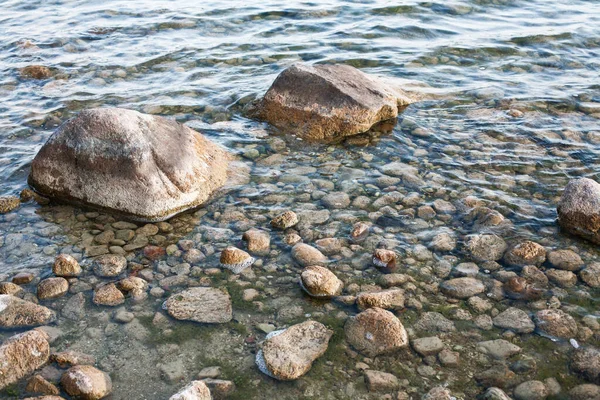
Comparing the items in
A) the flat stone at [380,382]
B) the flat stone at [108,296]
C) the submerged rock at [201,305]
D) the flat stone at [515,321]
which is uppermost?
the flat stone at [108,296]

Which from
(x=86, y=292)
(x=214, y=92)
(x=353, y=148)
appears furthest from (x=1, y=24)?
(x=86, y=292)

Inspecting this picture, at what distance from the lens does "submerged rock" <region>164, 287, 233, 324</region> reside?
4.81 meters

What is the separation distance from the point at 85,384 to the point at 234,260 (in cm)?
175

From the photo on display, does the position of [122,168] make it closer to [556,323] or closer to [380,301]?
[380,301]

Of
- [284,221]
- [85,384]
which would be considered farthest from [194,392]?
[284,221]

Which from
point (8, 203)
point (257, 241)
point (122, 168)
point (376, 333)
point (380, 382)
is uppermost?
point (122, 168)

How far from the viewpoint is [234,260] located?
5.44 m

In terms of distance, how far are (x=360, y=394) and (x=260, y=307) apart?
118cm

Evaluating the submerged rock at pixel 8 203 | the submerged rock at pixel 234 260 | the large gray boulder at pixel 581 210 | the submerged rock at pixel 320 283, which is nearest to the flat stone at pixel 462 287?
the submerged rock at pixel 320 283

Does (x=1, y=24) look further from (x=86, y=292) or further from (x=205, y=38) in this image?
(x=86, y=292)

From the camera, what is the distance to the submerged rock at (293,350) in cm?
425

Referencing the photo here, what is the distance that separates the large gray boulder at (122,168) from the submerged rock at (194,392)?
2.49m

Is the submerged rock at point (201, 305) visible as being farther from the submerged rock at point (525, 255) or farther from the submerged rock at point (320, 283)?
the submerged rock at point (525, 255)

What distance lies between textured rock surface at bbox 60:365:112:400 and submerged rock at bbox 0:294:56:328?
2.57 ft
